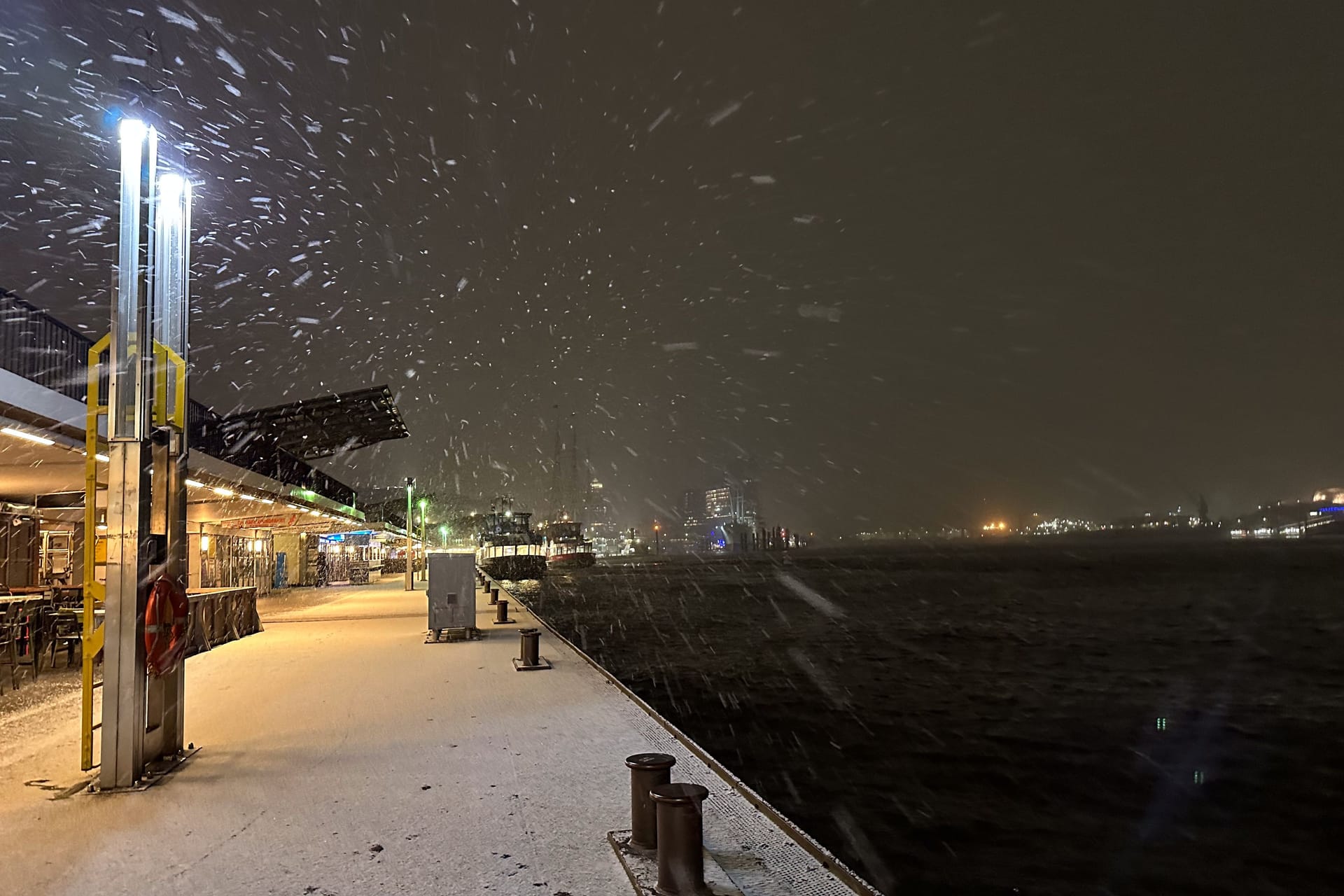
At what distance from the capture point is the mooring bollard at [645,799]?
4.86 metres

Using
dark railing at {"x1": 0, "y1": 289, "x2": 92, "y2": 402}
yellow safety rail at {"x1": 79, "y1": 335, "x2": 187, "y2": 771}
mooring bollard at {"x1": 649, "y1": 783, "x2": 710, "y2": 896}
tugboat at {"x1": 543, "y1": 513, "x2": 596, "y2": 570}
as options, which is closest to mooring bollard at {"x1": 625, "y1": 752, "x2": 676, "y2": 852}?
mooring bollard at {"x1": 649, "y1": 783, "x2": 710, "y2": 896}

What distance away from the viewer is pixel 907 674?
25.1m

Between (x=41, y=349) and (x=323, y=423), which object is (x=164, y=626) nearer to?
(x=41, y=349)

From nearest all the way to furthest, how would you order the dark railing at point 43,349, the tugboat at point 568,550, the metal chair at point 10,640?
the dark railing at point 43,349, the metal chair at point 10,640, the tugboat at point 568,550

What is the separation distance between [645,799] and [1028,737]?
45.1ft

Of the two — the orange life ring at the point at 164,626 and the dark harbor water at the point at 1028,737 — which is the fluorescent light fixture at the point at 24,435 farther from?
the dark harbor water at the point at 1028,737

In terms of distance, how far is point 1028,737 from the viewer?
1627 cm

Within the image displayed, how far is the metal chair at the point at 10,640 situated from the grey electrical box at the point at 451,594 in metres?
6.18

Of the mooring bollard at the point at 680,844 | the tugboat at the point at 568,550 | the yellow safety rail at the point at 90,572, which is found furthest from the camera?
the tugboat at the point at 568,550

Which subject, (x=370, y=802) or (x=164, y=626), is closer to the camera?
(x=370, y=802)

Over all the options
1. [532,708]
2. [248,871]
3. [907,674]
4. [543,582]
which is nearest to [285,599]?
[907,674]

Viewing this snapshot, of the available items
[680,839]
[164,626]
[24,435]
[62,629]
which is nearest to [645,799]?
[680,839]

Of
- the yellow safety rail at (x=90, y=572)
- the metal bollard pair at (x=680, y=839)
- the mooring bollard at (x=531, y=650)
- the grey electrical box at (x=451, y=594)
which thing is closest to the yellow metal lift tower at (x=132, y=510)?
the yellow safety rail at (x=90, y=572)

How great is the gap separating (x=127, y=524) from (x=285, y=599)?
26.5m
